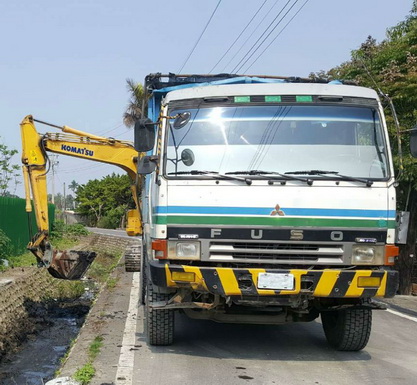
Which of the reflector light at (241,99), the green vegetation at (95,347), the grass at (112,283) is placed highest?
the reflector light at (241,99)

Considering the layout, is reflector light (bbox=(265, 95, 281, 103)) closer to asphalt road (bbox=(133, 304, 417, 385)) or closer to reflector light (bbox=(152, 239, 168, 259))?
reflector light (bbox=(152, 239, 168, 259))

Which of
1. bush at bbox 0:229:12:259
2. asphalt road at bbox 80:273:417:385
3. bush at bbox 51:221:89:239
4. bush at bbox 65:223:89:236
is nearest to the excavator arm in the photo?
asphalt road at bbox 80:273:417:385

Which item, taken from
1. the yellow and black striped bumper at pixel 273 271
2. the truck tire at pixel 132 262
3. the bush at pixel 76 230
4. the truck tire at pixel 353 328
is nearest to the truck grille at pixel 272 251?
the yellow and black striped bumper at pixel 273 271

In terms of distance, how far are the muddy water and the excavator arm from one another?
1.04 m

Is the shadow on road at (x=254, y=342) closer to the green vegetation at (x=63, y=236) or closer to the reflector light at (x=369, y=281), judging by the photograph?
the reflector light at (x=369, y=281)

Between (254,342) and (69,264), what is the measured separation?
16.0 ft

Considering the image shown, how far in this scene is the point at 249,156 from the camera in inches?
258

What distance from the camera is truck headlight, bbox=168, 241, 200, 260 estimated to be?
20.6 feet

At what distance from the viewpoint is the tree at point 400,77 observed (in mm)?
11727

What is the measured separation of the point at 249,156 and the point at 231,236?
93 cm

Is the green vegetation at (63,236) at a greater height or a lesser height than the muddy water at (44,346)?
greater

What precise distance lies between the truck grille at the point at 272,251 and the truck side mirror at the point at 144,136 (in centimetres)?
137

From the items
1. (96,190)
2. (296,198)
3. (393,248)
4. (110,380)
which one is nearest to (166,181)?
(296,198)

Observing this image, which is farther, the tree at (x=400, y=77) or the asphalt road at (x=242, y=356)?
the tree at (x=400, y=77)
